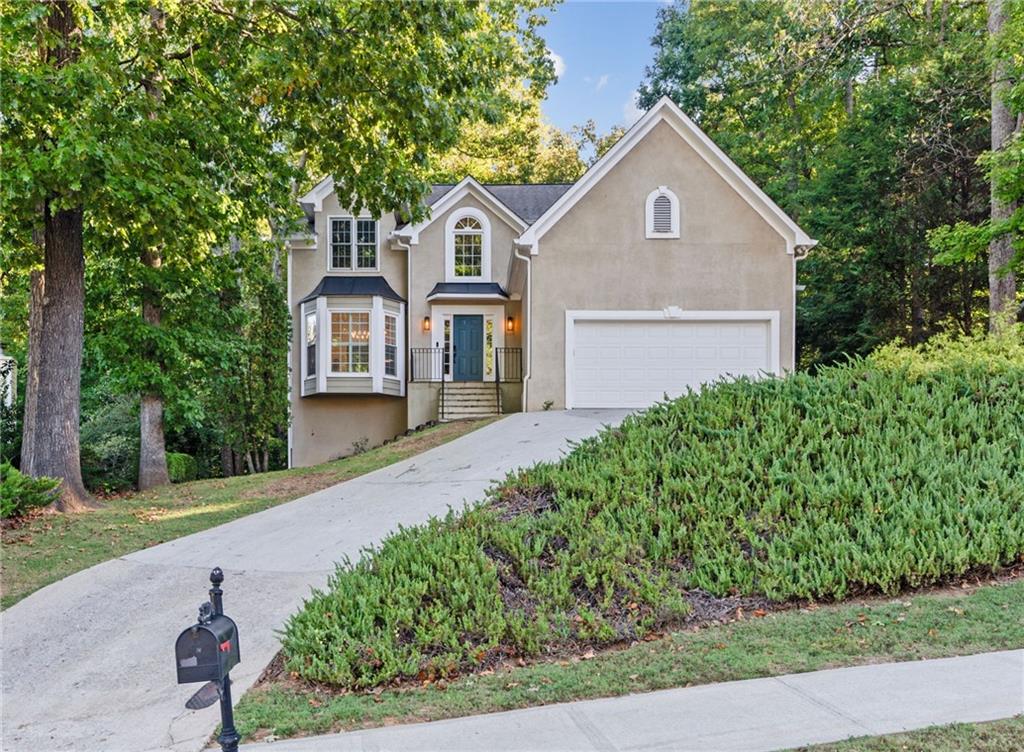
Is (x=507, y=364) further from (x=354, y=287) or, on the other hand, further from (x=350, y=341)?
(x=354, y=287)

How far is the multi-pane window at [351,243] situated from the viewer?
18062 mm

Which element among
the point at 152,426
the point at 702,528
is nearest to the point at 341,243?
the point at 152,426

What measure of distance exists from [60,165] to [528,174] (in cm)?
2256

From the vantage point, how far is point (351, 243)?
18094mm

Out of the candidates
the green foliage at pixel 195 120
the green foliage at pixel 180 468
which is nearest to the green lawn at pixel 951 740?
the green foliage at pixel 195 120

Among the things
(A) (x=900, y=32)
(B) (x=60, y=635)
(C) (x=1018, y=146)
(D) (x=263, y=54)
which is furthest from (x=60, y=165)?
(A) (x=900, y=32)

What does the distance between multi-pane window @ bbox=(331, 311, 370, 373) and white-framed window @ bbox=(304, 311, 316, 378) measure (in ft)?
2.17

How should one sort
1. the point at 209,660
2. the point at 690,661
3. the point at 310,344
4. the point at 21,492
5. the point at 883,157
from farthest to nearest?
the point at 310,344, the point at 883,157, the point at 21,492, the point at 690,661, the point at 209,660

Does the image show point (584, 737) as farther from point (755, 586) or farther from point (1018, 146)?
point (1018, 146)

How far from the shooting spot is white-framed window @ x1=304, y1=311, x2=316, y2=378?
1758cm

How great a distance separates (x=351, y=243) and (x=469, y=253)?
10.8 ft

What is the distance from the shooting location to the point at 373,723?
3691mm

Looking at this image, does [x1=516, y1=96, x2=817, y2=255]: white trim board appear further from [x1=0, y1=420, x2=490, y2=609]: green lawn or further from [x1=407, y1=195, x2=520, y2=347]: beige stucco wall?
[x1=0, y1=420, x2=490, y2=609]: green lawn

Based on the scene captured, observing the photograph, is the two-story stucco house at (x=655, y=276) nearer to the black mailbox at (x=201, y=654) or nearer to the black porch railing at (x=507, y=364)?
the black porch railing at (x=507, y=364)
